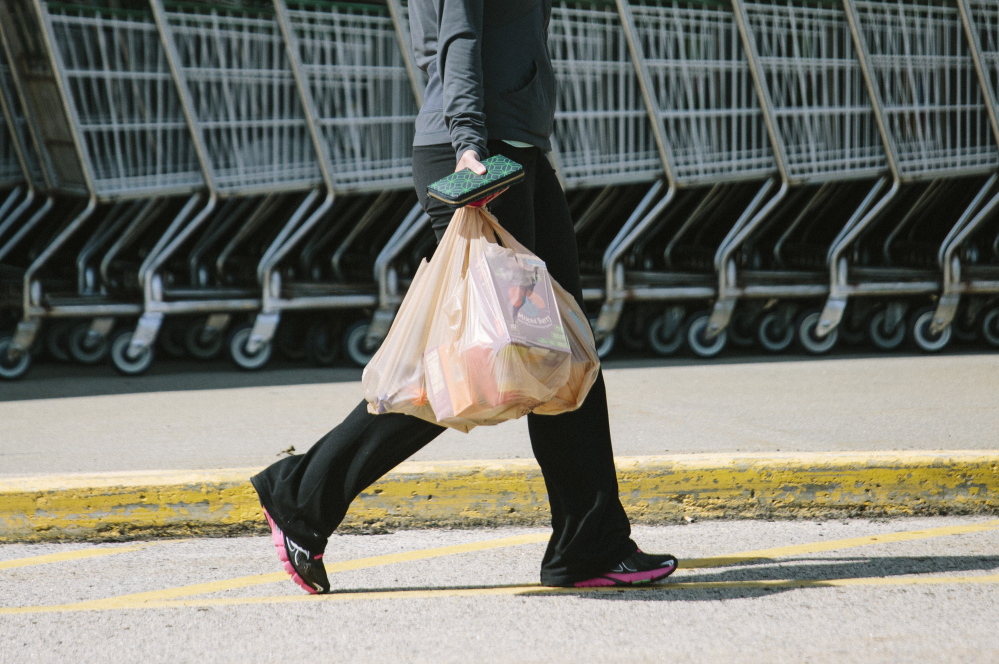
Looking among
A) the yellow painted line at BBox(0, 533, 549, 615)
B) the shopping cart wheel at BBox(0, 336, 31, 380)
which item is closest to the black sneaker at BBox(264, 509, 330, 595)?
the yellow painted line at BBox(0, 533, 549, 615)

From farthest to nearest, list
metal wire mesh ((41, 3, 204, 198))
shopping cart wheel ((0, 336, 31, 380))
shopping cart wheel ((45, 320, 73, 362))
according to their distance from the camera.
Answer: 1. shopping cart wheel ((45, 320, 73, 362))
2. shopping cart wheel ((0, 336, 31, 380))
3. metal wire mesh ((41, 3, 204, 198))

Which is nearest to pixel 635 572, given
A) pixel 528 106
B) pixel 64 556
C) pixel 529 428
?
pixel 529 428

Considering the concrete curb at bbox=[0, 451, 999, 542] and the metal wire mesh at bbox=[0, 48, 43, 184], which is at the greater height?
the metal wire mesh at bbox=[0, 48, 43, 184]

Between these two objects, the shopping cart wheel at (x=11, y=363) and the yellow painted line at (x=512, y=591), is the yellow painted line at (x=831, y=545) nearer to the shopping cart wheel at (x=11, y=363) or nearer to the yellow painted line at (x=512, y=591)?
the yellow painted line at (x=512, y=591)

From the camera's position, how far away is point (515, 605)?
299 centimetres

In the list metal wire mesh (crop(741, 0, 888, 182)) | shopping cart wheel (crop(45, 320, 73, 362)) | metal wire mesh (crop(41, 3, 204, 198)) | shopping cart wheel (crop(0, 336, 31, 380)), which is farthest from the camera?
shopping cart wheel (crop(45, 320, 73, 362))

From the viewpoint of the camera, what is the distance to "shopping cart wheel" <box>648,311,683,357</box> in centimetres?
724

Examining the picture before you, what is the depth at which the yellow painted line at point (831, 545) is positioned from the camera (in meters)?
3.37

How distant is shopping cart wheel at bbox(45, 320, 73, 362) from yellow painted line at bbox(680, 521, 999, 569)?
184 inches

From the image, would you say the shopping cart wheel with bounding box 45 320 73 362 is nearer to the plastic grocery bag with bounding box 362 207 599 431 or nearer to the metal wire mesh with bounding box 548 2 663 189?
the metal wire mesh with bounding box 548 2 663 189

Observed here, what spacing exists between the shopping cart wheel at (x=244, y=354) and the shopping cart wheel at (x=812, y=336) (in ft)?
9.35

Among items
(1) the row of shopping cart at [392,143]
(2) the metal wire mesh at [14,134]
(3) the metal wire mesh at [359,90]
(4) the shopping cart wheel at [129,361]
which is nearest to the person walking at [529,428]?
(1) the row of shopping cart at [392,143]

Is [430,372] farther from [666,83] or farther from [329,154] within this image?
[666,83]

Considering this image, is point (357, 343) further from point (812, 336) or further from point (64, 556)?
point (64, 556)
